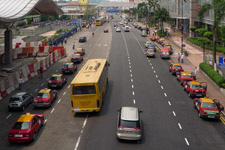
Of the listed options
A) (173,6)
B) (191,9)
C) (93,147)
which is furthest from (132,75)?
(173,6)

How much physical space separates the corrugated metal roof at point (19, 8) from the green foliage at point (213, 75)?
89.8 ft

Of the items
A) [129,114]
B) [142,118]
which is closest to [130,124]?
[129,114]

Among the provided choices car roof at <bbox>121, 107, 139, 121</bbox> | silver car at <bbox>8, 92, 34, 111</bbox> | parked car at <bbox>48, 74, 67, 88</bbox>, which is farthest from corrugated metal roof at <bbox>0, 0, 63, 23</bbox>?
car roof at <bbox>121, 107, 139, 121</bbox>

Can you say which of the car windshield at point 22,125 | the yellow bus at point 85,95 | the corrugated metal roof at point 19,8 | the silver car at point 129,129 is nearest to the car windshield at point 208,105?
the silver car at point 129,129

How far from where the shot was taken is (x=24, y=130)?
20.0 meters

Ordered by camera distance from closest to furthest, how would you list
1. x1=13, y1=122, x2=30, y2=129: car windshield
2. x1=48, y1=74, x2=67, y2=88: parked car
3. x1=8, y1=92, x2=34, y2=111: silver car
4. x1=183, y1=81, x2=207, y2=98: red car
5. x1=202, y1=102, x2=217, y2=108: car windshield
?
x1=13, y1=122, x2=30, y2=129: car windshield < x1=202, y1=102, x2=217, y2=108: car windshield < x1=8, y1=92, x2=34, y2=111: silver car < x1=183, y1=81, x2=207, y2=98: red car < x1=48, y1=74, x2=67, y2=88: parked car

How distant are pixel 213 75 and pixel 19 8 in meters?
30.6

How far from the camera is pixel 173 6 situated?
11238cm

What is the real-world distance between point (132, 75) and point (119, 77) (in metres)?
2.32

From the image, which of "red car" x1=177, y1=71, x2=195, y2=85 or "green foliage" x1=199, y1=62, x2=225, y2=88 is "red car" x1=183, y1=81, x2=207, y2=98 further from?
"red car" x1=177, y1=71, x2=195, y2=85

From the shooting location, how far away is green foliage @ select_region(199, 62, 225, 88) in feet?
112

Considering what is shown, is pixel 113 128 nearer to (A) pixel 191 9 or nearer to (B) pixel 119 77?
(B) pixel 119 77

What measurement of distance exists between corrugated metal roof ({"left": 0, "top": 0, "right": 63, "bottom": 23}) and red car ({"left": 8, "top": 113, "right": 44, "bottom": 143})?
20167 millimetres

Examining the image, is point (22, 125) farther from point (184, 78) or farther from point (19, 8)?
point (19, 8)
